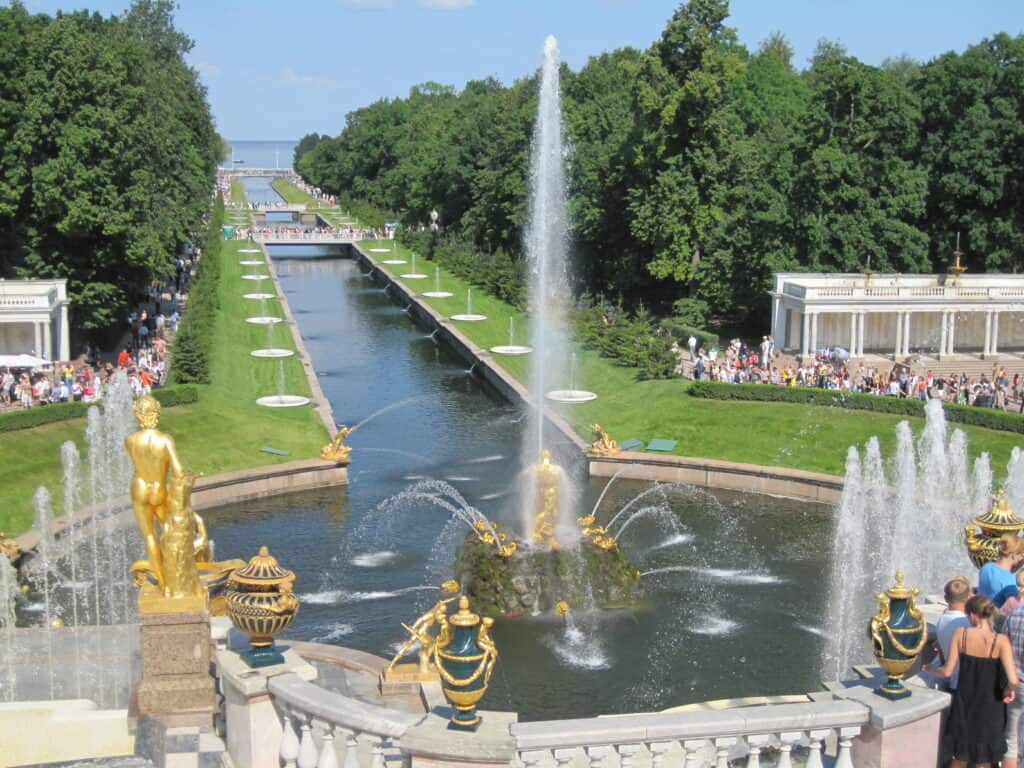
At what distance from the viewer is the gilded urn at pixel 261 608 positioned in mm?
10789

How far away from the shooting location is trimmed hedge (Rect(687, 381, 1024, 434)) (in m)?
37.2

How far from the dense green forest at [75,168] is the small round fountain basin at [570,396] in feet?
55.9

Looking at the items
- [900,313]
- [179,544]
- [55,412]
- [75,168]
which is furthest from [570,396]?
[179,544]

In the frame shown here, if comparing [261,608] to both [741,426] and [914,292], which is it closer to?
[741,426]

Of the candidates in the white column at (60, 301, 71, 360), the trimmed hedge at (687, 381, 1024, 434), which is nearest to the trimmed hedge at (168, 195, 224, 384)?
the white column at (60, 301, 71, 360)

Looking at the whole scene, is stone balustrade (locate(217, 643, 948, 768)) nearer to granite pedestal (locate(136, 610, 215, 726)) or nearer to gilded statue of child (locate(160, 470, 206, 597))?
granite pedestal (locate(136, 610, 215, 726))

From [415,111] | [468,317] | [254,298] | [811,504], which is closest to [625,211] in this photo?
[468,317]

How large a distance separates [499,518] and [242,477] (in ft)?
24.5

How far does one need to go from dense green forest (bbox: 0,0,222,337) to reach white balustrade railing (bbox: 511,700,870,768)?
4260 cm

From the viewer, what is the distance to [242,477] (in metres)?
34.4

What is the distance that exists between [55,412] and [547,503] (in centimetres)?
1717

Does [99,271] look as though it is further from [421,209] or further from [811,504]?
[421,209]

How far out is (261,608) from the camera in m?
10.8

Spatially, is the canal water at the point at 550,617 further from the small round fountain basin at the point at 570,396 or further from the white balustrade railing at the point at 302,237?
the white balustrade railing at the point at 302,237
